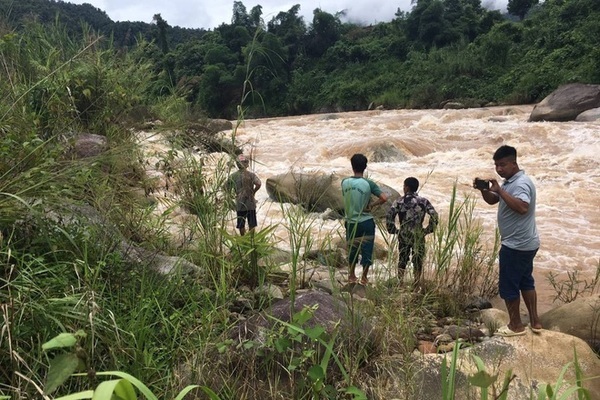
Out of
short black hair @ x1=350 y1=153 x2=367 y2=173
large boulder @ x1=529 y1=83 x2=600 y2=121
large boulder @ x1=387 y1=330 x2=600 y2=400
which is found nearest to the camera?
large boulder @ x1=387 y1=330 x2=600 y2=400

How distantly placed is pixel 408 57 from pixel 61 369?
124 ft

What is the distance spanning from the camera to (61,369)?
49.7 inches

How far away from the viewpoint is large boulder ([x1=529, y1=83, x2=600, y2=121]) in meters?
16.0

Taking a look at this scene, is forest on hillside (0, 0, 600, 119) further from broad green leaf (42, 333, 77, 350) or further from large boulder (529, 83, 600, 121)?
broad green leaf (42, 333, 77, 350)

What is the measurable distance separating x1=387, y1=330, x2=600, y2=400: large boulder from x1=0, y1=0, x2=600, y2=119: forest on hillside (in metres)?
14.5

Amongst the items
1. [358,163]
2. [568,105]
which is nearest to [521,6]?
[568,105]

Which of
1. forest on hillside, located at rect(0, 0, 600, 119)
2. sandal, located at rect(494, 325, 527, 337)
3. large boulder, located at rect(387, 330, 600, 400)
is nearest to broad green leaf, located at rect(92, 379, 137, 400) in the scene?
large boulder, located at rect(387, 330, 600, 400)

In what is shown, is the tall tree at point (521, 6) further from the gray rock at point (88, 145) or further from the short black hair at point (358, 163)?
the gray rock at point (88, 145)

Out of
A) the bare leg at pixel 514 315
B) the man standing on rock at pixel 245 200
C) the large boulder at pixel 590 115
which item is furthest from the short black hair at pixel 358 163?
the large boulder at pixel 590 115

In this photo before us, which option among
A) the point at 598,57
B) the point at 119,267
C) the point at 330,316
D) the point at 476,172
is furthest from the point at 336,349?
the point at 598,57

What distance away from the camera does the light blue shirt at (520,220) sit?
10.7 feet

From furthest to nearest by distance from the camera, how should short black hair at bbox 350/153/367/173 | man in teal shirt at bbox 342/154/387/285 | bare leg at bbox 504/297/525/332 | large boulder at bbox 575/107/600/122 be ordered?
large boulder at bbox 575/107/600/122 < short black hair at bbox 350/153/367/173 < man in teal shirt at bbox 342/154/387/285 < bare leg at bbox 504/297/525/332

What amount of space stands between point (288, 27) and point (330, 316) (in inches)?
1738

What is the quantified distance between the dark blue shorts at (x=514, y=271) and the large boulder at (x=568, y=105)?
574 inches
